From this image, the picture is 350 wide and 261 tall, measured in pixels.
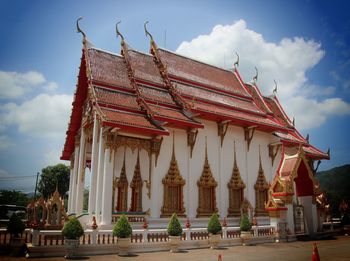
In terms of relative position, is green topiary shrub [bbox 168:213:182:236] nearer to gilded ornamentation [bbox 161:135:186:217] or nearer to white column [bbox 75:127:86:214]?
gilded ornamentation [bbox 161:135:186:217]

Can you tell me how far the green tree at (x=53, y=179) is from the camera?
47.5 meters

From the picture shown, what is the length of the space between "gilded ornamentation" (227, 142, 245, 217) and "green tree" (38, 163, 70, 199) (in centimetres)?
3606

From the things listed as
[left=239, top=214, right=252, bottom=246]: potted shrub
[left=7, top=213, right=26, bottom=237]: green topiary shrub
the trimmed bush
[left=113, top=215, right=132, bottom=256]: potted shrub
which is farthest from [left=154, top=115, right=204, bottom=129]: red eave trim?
the trimmed bush

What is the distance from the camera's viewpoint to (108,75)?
15.2 meters

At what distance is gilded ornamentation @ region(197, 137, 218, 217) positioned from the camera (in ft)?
50.9

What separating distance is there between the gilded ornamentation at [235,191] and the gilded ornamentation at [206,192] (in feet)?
3.39

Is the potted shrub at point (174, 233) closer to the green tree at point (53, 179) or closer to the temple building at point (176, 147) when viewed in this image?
the temple building at point (176, 147)

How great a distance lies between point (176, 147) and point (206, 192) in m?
2.71

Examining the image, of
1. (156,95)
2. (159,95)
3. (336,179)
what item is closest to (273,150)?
(159,95)

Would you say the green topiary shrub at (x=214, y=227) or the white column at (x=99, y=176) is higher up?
the white column at (x=99, y=176)

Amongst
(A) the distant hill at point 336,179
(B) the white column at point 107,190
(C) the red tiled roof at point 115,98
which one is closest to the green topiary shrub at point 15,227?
(B) the white column at point 107,190

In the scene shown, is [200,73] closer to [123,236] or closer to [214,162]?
[214,162]

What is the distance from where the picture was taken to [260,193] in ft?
58.7

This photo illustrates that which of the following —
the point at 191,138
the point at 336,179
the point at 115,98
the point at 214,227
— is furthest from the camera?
the point at 336,179
